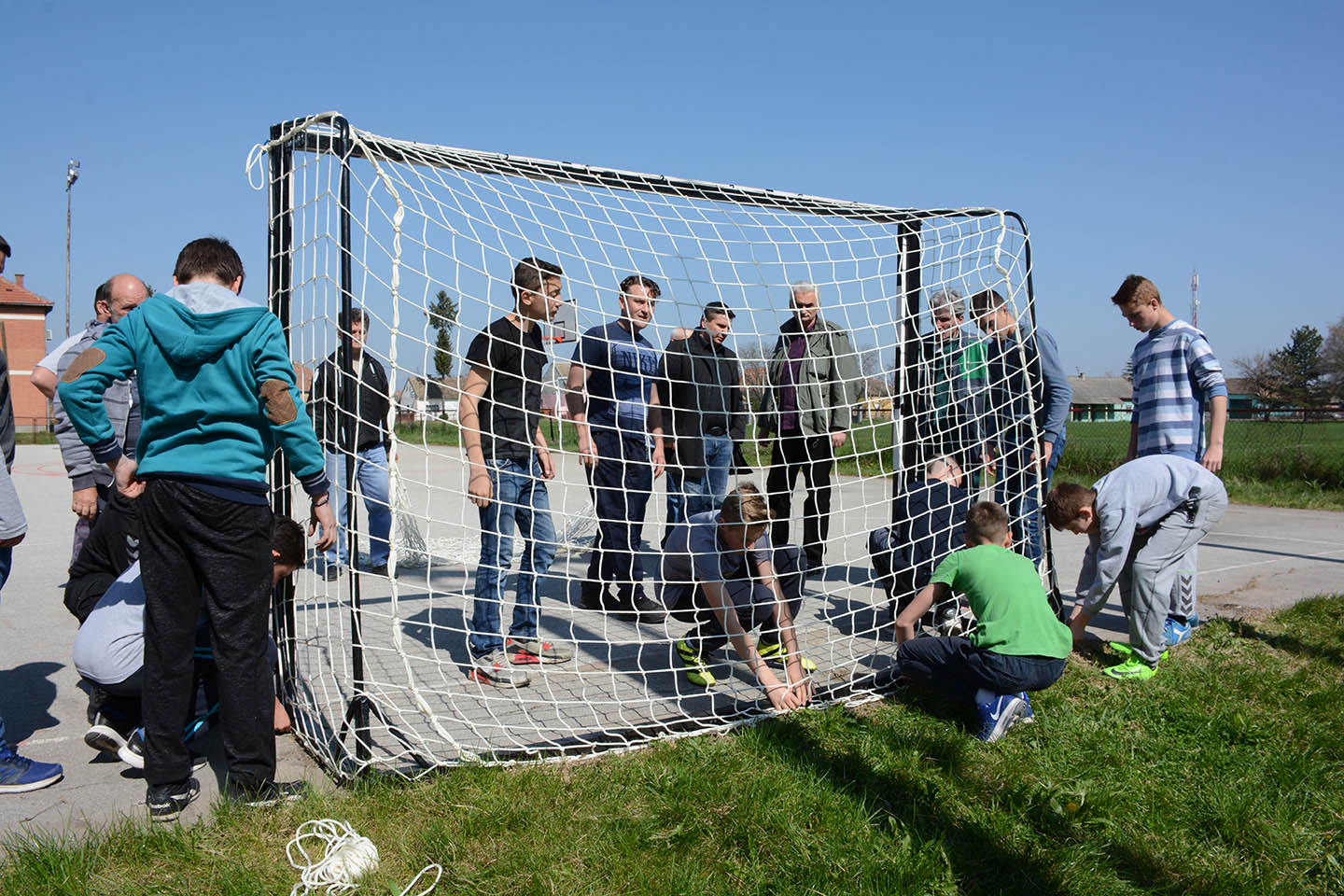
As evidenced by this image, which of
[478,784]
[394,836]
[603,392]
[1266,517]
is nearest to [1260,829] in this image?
[478,784]

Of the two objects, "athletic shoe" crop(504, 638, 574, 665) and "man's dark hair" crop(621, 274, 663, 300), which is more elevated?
"man's dark hair" crop(621, 274, 663, 300)

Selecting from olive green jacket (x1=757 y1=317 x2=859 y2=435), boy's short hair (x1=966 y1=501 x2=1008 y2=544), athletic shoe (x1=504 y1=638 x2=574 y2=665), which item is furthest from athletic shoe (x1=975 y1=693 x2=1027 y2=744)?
olive green jacket (x1=757 y1=317 x2=859 y2=435)

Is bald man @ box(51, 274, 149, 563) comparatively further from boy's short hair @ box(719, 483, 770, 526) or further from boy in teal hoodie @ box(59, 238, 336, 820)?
boy's short hair @ box(719, 483, 770, 526)

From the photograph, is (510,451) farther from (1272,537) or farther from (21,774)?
(1272,537)

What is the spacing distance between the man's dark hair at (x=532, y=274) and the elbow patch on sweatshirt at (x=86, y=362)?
63.2 inches

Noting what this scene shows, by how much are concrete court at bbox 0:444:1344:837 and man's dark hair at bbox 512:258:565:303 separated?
819mm

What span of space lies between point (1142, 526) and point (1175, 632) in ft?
2.15

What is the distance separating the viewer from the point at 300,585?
621cm

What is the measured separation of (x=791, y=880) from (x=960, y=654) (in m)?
1.47

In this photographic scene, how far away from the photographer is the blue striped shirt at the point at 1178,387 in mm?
4547

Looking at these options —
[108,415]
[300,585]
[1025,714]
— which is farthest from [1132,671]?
[300,585]

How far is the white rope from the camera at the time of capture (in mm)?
2336

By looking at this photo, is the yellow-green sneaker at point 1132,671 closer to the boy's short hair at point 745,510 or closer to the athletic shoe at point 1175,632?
the athletic shoe at point 1175,632

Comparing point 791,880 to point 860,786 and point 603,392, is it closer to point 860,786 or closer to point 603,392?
point 860,786
